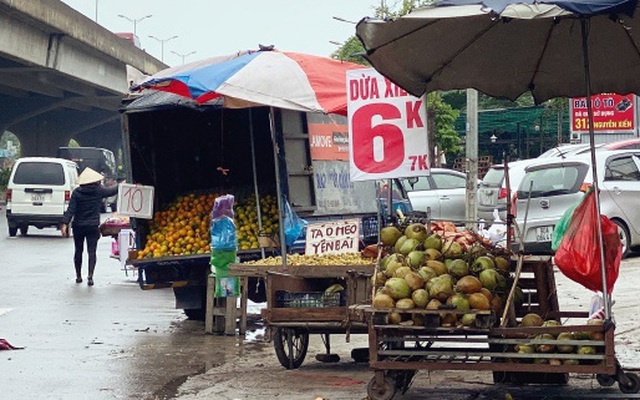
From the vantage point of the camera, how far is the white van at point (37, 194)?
31.0 metres

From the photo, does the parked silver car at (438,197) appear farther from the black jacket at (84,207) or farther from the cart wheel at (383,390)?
the cart wheel at (383,390)

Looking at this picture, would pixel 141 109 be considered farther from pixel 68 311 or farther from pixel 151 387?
pixel 151 387

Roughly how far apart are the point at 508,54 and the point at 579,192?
10.3 meters

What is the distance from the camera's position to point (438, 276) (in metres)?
8.12

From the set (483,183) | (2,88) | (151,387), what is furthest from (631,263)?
(2,88)

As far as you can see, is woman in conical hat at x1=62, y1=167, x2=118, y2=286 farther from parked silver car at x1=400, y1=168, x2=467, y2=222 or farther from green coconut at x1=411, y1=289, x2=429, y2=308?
green coconut at x1=411, y1=289, x2=429, y2=308

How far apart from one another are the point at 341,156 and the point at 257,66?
3.55 m

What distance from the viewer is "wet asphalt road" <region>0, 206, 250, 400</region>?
31.4ft

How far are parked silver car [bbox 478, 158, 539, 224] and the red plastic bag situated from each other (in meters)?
13.0

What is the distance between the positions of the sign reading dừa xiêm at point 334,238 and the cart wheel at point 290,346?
1131 millimetres

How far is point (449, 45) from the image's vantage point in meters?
8.93

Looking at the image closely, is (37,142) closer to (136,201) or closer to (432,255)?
(136,201)

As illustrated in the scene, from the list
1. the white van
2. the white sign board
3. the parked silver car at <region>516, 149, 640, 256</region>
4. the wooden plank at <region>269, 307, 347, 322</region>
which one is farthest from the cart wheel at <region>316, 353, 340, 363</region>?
the white van

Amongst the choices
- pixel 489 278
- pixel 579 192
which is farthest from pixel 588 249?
pixel 579 192
